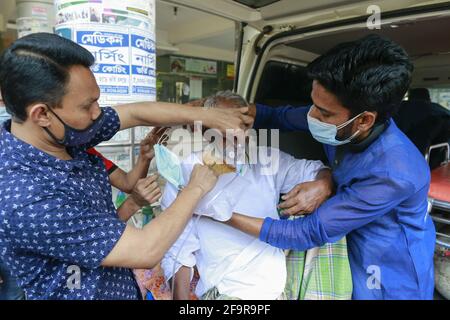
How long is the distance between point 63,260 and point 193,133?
72 cm

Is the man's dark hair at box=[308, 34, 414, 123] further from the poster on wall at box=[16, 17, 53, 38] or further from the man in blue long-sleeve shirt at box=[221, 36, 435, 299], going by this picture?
the poster on wall at box=[16, 17, 53, 38]

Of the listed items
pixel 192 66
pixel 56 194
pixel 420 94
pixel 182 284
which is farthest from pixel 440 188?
pixel 192 66

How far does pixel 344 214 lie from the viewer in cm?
115

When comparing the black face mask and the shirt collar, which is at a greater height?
the black face mask

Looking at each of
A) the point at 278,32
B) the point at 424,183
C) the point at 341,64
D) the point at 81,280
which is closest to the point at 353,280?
the point at 424,183

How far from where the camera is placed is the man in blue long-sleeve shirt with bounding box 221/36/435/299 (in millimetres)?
1125

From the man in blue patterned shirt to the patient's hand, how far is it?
45 cm

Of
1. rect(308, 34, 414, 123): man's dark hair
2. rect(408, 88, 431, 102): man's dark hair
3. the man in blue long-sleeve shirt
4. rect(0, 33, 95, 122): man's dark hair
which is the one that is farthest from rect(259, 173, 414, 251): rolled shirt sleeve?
rect(408, 88, 431, 102): man's dark hair

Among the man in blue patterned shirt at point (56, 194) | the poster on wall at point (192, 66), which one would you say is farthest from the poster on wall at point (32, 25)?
the poster on wall at point (192, 66)

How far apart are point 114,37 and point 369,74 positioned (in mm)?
962

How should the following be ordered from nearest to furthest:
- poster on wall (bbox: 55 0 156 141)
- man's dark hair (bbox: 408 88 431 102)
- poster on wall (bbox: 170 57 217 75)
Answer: poster on wall (bbox: 55 0 156 141)
man's dark hair (bbox: 408 88 431 102)
poster on wall (bbox: 170 57 217 75)

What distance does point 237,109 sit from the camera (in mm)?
1414

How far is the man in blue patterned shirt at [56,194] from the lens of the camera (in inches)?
32.1

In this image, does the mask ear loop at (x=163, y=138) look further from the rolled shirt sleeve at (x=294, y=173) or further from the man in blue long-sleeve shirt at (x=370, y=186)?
the rolled shirt sleeve at (x=294, y=173)
